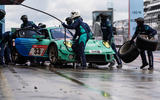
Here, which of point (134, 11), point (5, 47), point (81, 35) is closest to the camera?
point (81, 35)

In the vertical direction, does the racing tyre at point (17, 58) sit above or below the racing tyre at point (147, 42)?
below

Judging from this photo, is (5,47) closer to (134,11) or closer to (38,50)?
(38,50)

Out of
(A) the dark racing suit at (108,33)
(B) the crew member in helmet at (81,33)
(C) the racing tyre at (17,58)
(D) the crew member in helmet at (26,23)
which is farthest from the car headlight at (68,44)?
(C) the racing tyre at (17,58)

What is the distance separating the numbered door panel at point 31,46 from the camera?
14359 mm

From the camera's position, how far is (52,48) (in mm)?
13781

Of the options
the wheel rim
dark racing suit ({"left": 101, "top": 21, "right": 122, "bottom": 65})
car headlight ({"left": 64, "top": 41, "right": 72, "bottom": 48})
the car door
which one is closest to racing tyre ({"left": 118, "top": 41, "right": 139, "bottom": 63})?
dark racing suit ({"left": 101, "top": 21, "right": 122, "bottom": 65})

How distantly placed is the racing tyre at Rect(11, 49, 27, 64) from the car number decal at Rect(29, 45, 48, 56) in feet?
3.08

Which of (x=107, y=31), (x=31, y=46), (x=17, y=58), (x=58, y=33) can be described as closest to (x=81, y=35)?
(x=107, y=31)

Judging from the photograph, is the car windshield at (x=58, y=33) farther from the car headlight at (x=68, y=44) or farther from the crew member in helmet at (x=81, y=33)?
the crew member in helmet at (x=81, y=33)

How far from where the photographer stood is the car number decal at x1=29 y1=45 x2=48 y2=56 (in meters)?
14.4

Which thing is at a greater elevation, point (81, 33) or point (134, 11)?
point (134, 11)

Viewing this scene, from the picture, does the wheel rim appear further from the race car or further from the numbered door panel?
the numbered door panel

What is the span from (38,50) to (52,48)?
91cm

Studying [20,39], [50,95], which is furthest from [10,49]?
[50,95]
